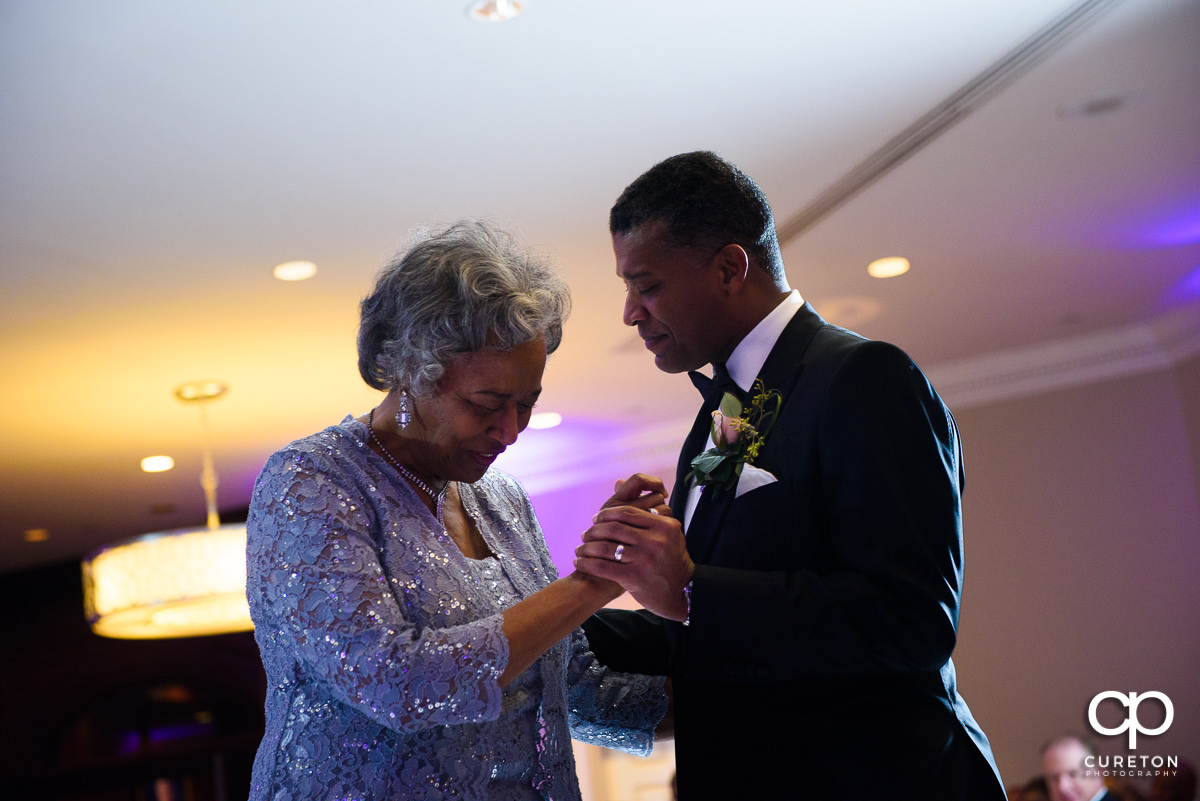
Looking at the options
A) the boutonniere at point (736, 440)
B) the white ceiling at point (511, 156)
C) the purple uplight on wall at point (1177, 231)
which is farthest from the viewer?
the purple uplight on wall at point (1177, 231)

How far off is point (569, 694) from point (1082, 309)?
579 centimetres

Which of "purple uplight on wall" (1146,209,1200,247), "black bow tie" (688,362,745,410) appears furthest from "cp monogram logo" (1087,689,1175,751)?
"black bow tie" (688,362,745,410)

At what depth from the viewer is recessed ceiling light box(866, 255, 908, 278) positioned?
5.58 meters

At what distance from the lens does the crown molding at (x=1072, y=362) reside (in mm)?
7246

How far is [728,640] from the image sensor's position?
154cm

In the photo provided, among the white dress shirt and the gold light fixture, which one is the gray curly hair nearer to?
the white dress shirt

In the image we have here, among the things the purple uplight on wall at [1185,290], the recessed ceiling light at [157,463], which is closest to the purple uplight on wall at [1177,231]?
the purple uplight on wall at [1185,290]

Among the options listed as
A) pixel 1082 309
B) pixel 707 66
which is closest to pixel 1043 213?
pixel 1082 309

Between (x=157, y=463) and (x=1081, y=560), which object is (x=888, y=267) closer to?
(x=1081, y=560)

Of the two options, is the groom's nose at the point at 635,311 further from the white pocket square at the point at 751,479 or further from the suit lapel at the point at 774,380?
the white pocket square at the point at 751,479

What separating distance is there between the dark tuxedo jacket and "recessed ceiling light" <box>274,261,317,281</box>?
11.4 ft

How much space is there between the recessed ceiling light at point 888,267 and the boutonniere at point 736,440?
4.03m

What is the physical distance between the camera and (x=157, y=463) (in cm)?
811

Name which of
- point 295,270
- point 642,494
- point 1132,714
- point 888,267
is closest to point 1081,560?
point 1132,714
